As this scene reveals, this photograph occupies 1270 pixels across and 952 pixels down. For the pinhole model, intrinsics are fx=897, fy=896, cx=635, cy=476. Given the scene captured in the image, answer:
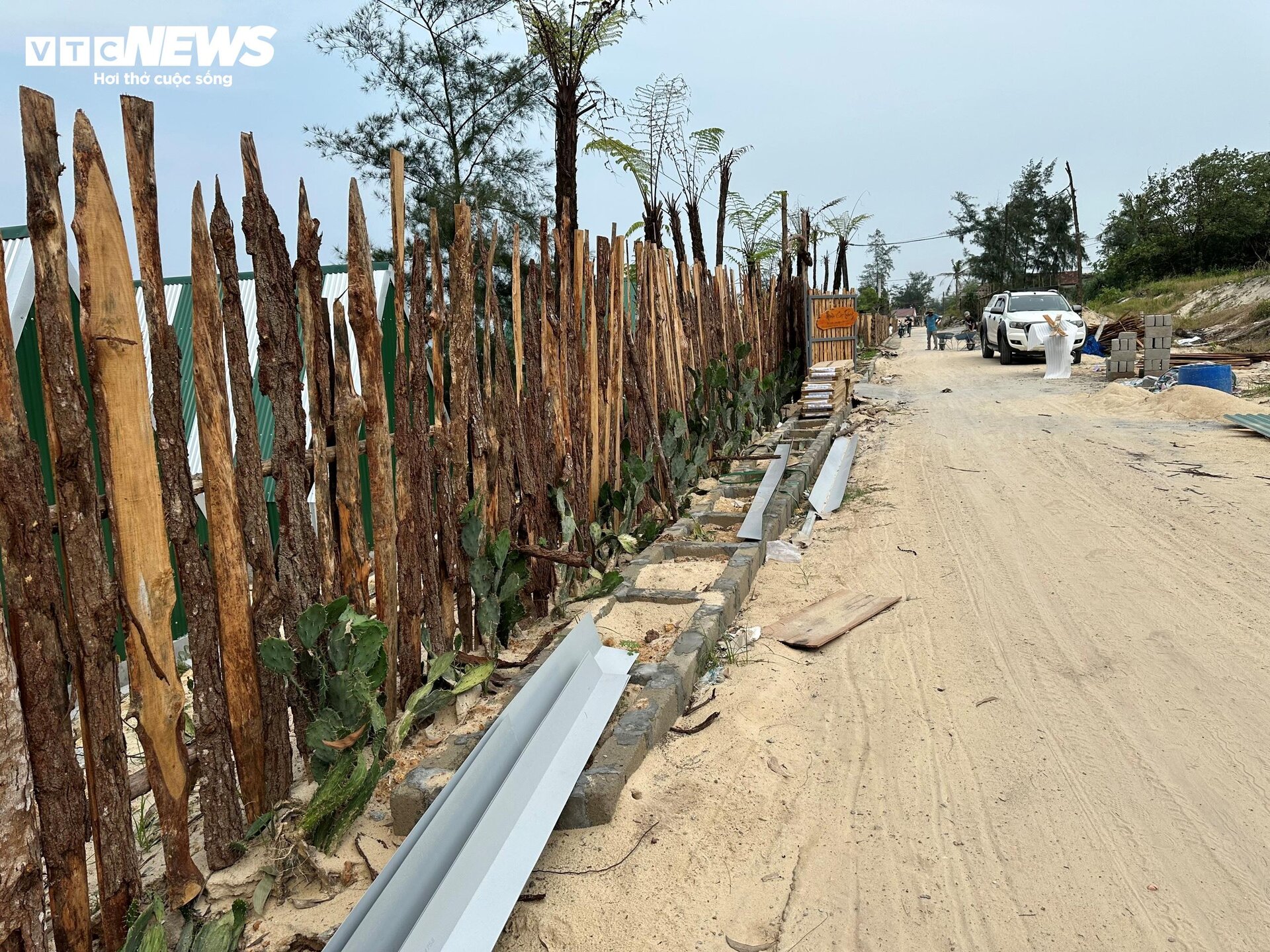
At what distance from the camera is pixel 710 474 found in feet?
26.5

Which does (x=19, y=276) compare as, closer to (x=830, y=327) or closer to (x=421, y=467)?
(x=421, y=467)

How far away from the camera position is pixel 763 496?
6.60 meters

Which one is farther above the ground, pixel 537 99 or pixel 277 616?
pixel 537 99

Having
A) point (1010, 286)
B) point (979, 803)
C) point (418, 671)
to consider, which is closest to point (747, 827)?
point (979, 803)

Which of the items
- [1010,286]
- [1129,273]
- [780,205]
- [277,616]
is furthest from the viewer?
[1010,286]

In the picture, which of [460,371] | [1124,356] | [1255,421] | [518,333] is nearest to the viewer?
[460,371]

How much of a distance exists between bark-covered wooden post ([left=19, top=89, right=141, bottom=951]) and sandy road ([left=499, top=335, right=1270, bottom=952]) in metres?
0.97

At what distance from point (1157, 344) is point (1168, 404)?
14.8 feet

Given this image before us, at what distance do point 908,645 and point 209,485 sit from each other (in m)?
3.06

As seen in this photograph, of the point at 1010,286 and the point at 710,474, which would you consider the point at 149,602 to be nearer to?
the point at 710,474

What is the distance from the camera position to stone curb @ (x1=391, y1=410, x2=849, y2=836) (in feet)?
9.00

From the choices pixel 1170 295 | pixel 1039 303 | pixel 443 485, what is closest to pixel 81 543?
pixel 443 485

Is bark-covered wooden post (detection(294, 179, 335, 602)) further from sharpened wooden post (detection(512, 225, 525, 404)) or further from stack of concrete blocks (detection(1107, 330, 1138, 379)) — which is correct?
stack of concrete blocks (detection(1107, 330, 1138, 379))

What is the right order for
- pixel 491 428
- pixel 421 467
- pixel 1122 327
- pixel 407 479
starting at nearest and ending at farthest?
pixel 407 479 → pixel 421 467 → pixel 491 428 → pixel 1122 327
